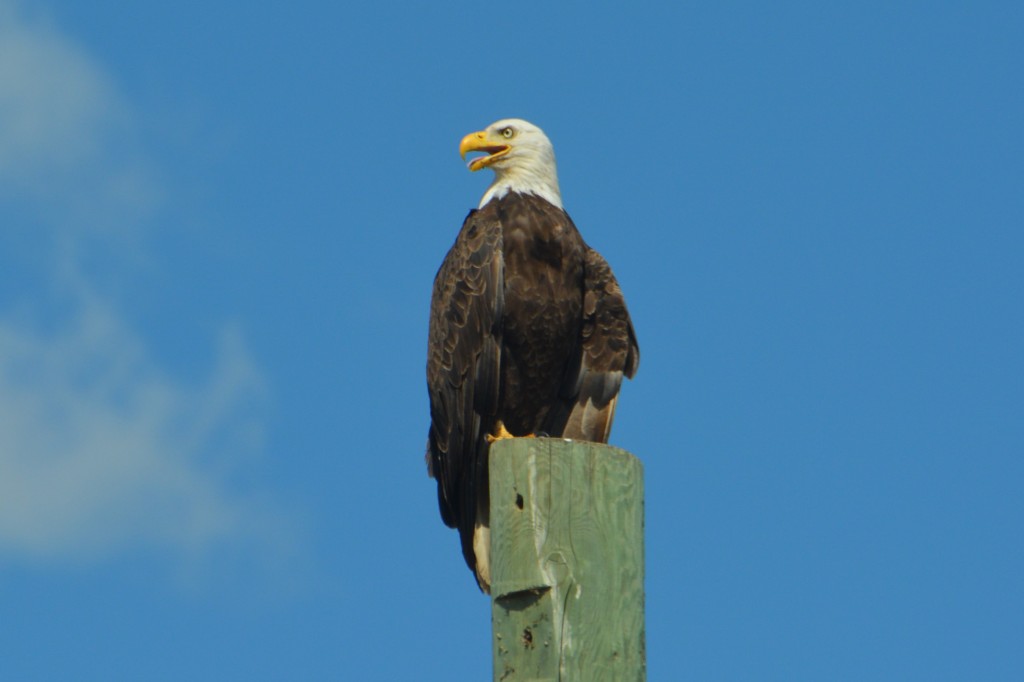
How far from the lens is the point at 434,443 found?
7.08 meters

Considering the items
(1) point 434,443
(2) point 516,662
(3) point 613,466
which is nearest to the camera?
(2) point 516,662

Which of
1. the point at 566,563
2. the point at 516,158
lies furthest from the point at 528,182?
the point at 566,563

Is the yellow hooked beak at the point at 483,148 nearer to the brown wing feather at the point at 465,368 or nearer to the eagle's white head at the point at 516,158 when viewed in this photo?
the eagle's white head at the point at 516,158

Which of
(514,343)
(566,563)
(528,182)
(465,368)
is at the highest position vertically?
(528,182)

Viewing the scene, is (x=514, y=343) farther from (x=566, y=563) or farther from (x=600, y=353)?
(x=566, y=563)

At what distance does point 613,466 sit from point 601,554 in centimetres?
31

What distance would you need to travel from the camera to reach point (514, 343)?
7.15 metres

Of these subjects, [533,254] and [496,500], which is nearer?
[496,500]

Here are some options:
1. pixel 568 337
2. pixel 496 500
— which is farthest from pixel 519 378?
pixel 496 500

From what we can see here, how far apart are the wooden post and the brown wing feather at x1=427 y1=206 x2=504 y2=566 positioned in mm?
2225

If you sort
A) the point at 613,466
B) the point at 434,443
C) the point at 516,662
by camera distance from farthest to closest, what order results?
the point at 434,443 → the point at 613,466 → the point at 516,662

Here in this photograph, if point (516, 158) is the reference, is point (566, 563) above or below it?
below

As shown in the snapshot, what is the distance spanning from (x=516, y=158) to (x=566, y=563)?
3885 mm

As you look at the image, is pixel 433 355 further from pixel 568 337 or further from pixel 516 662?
pixel 516 662
